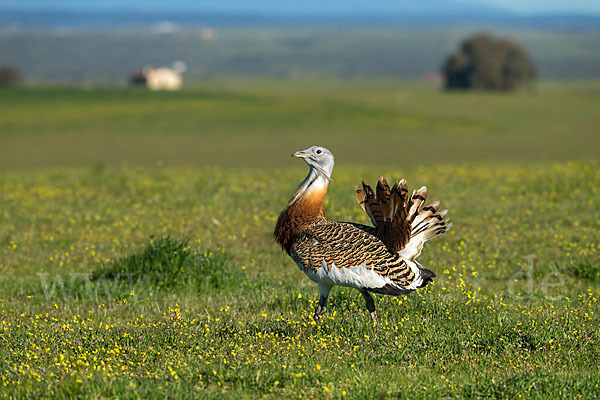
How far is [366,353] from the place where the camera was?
24.3 feet

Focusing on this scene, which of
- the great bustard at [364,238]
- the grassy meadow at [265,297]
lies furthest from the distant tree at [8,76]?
the great bustard at [364,238]

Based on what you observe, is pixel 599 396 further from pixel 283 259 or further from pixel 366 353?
pixel 283 259

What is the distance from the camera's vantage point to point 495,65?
126625 millimetres

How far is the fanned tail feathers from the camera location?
7844 millimetres

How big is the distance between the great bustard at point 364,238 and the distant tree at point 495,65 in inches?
4899

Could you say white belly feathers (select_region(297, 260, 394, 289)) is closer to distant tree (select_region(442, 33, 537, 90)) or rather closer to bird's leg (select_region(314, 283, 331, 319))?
bird's leg (select_region(314, 283, 331, 319))

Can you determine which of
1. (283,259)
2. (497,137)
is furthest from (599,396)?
(497,137)

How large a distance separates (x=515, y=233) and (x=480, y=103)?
285 feet

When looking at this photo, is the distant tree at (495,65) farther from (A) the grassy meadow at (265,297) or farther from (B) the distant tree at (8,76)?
(A) the grassy meadow at (265,297)

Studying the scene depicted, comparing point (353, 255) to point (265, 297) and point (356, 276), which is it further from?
point (265, 297)

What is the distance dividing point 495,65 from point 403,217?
125186 millimetres

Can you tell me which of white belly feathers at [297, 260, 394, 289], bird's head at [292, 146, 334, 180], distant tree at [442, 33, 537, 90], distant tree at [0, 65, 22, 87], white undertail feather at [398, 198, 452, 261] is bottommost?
distant tree at [0, 65, 22, 87]

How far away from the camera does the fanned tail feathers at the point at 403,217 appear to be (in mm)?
7844

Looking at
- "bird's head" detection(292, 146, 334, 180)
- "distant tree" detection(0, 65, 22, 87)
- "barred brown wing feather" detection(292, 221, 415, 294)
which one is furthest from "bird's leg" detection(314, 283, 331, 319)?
"distant tree" detection(0, 65, 22, 87)
